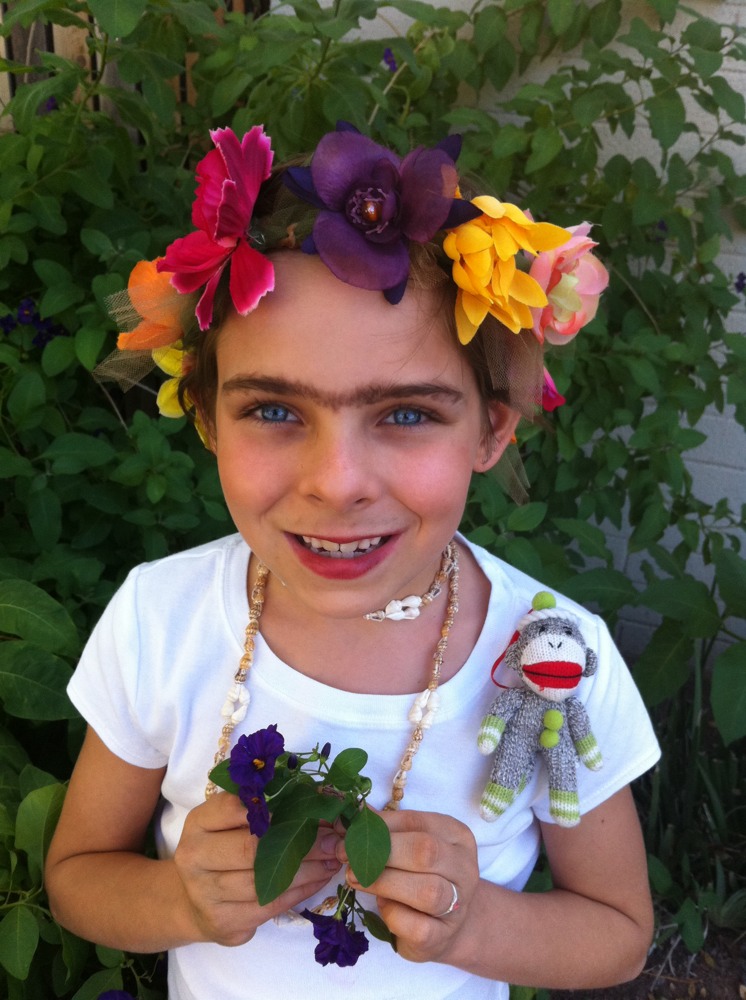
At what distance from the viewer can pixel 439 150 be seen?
91cm

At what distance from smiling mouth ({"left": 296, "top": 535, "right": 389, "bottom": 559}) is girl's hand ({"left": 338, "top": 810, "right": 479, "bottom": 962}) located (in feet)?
0.95

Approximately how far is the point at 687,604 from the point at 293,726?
0.93 m

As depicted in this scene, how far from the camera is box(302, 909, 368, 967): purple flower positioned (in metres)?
0.92

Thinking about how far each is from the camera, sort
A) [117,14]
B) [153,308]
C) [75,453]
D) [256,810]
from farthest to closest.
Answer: [75,453], [117,14], [153,308], [256,810]

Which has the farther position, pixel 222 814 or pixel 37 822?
pixel 37 822

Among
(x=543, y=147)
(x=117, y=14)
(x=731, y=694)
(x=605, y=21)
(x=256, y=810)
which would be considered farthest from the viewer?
(x=605, y=21)

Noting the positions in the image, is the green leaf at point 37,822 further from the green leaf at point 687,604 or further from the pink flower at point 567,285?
the green leaf at point 687,604

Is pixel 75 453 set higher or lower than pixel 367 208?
lower

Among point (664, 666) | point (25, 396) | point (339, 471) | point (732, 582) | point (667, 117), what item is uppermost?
point (667, 117)

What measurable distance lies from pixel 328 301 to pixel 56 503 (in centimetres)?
96

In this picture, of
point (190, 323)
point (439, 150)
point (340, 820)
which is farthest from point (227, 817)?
point (439, 150)

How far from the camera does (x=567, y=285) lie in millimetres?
1066

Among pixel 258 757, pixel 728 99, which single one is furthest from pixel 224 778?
pixel 728 99

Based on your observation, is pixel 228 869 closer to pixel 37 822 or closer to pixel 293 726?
pixel 293 726
